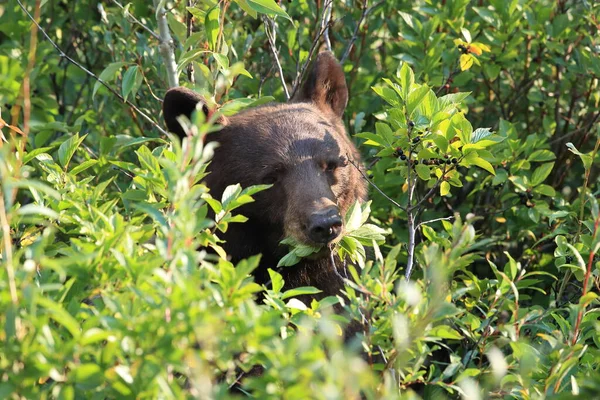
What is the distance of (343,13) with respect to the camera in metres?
7.66

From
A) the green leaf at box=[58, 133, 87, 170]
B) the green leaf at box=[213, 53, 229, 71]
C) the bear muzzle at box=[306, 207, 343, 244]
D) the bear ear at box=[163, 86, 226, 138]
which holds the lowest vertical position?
the bear muzzle at box=[306, 207, 343, 244]

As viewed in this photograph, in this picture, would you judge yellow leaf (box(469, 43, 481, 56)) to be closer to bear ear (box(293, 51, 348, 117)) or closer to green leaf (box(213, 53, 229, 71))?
bear ear (box(293, 51, 348, 117))

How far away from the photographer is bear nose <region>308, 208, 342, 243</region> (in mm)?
4766

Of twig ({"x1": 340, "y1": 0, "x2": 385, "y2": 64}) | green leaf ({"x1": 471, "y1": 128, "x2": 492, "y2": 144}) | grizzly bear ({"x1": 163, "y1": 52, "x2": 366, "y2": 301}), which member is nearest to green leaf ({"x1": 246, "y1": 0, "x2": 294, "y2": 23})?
grizzly bear ({"x1": 163, "y1": 52, "x2": 366, "y2": 301})

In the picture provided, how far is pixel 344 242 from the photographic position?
450 cm

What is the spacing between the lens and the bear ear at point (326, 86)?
19.9ft

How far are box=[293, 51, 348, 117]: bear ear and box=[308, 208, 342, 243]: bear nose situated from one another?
57.6 inches

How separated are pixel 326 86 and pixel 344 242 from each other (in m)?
1.92

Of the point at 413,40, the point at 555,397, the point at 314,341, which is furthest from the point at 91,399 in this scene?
the point at 413,40

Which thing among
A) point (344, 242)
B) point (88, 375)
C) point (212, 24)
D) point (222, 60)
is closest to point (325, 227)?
point (344, 242)

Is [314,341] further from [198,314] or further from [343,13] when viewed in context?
[343,13]

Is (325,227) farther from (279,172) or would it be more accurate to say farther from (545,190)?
(545,190)

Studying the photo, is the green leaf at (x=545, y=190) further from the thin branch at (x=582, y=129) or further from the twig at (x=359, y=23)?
the twig at (x=359, y=23)

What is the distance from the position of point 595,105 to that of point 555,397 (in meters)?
4.40
